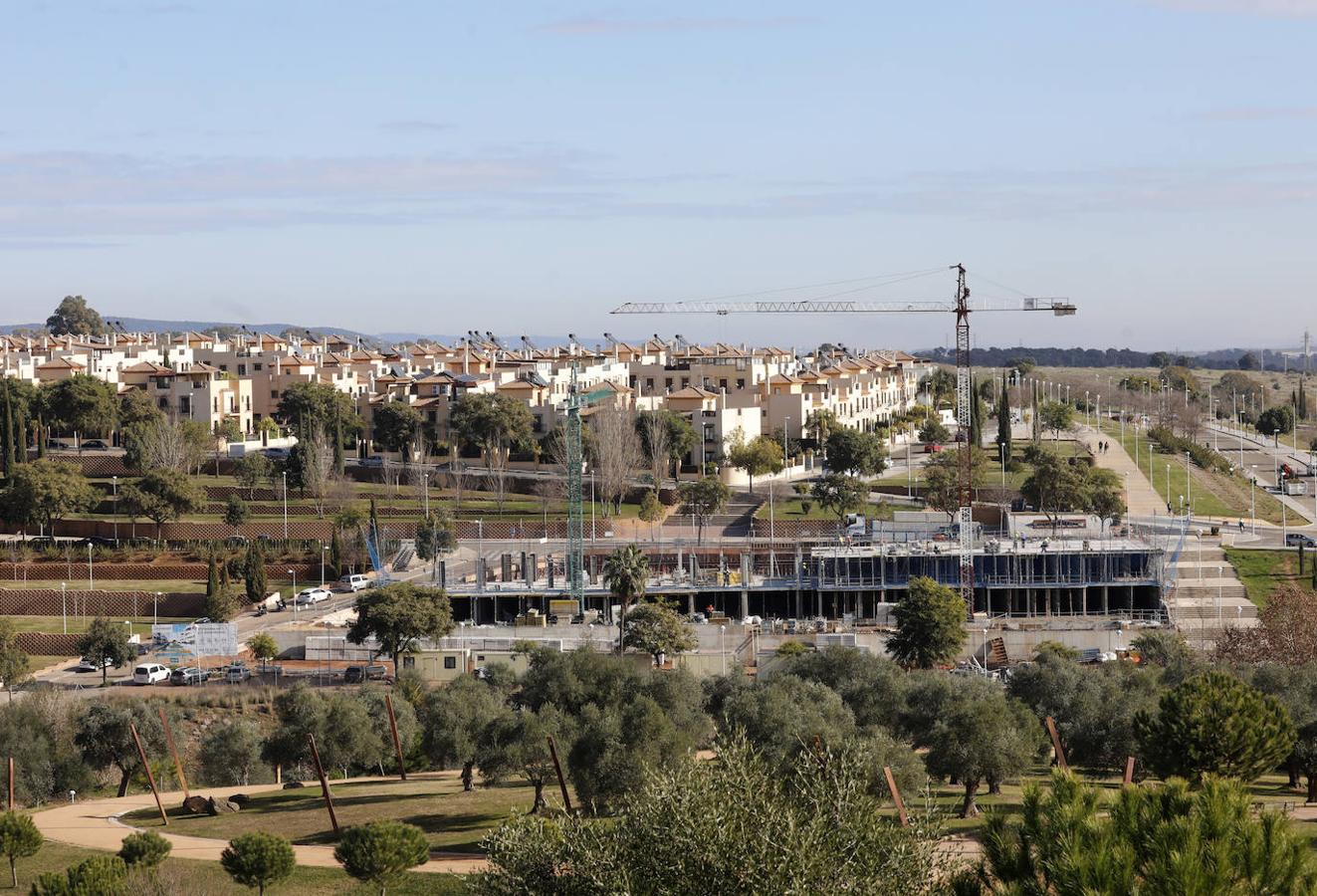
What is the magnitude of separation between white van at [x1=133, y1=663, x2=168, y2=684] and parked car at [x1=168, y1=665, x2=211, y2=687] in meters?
0.26

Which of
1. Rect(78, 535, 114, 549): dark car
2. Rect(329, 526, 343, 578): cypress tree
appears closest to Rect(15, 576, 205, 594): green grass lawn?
Rect(78, 535, 114, 549): dark car

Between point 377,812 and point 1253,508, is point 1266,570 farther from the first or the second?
point 377,812

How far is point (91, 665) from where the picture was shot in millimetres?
49844

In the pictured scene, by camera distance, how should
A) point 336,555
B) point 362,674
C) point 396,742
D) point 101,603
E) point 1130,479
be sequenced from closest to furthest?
point 396,742
point 362,674
point 101,603
point 336,555
point 1130,479

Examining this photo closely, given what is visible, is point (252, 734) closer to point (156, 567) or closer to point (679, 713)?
point (679, 713)

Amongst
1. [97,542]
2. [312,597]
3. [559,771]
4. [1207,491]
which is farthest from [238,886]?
[1207,491]

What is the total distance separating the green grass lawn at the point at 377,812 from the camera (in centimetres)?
2939

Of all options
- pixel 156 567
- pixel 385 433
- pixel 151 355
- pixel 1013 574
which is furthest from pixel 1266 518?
pixel 151 355

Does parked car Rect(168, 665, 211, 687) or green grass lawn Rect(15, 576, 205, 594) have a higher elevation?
green grass lawn Rect(15, 576, 205, 594)

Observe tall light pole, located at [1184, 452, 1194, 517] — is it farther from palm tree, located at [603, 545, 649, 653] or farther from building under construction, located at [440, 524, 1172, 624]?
palm tree, located at [603, 545, 649, 653]

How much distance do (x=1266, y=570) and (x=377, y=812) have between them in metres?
37.3

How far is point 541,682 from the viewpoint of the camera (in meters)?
34.6

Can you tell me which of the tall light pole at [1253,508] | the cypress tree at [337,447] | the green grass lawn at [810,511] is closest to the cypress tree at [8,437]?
the cypress tree at [337,447]

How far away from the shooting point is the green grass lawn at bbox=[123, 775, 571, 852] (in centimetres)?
2939
